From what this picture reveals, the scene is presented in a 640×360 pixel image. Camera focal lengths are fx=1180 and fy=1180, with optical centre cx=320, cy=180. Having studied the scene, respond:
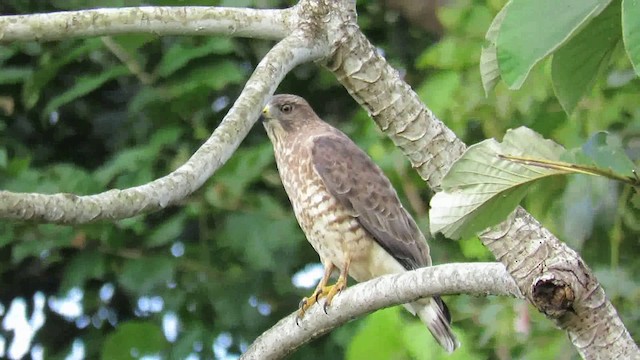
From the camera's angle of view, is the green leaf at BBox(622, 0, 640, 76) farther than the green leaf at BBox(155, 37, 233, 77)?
No

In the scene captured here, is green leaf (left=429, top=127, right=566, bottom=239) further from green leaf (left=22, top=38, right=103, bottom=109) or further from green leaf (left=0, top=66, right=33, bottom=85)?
green leaf (left=0, top=66, right=33, bottom=85)

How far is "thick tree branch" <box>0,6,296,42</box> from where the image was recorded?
6.37ft

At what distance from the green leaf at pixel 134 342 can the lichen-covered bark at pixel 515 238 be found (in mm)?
2237

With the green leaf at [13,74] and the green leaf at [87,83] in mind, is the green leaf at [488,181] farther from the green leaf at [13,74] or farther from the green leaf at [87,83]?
the green leaf at [13,74]

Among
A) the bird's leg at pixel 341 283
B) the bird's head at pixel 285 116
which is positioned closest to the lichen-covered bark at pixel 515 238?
the bird's leg at pixel 341 283

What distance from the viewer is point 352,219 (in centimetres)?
365

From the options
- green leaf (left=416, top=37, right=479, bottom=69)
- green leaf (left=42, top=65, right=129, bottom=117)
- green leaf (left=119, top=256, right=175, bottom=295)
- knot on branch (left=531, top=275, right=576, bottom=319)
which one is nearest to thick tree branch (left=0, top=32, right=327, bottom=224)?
knot on branch (left=531, top=275, right=576, bottom=319)

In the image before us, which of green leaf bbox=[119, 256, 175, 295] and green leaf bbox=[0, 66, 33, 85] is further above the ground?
green leaf bbox=[0, 66, 33, 85]

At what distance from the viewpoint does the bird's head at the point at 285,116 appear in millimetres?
3963

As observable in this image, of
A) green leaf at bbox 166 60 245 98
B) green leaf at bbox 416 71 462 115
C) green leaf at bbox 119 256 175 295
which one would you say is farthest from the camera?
green leaf at bbox 119 256 175 295

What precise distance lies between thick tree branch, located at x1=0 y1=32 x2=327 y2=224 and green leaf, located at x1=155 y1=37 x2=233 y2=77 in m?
2.05

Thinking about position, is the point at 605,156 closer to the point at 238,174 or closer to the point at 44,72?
the point at 238,174

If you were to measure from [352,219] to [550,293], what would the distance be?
6.44 feet

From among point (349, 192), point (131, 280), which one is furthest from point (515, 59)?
point (131, 280)
